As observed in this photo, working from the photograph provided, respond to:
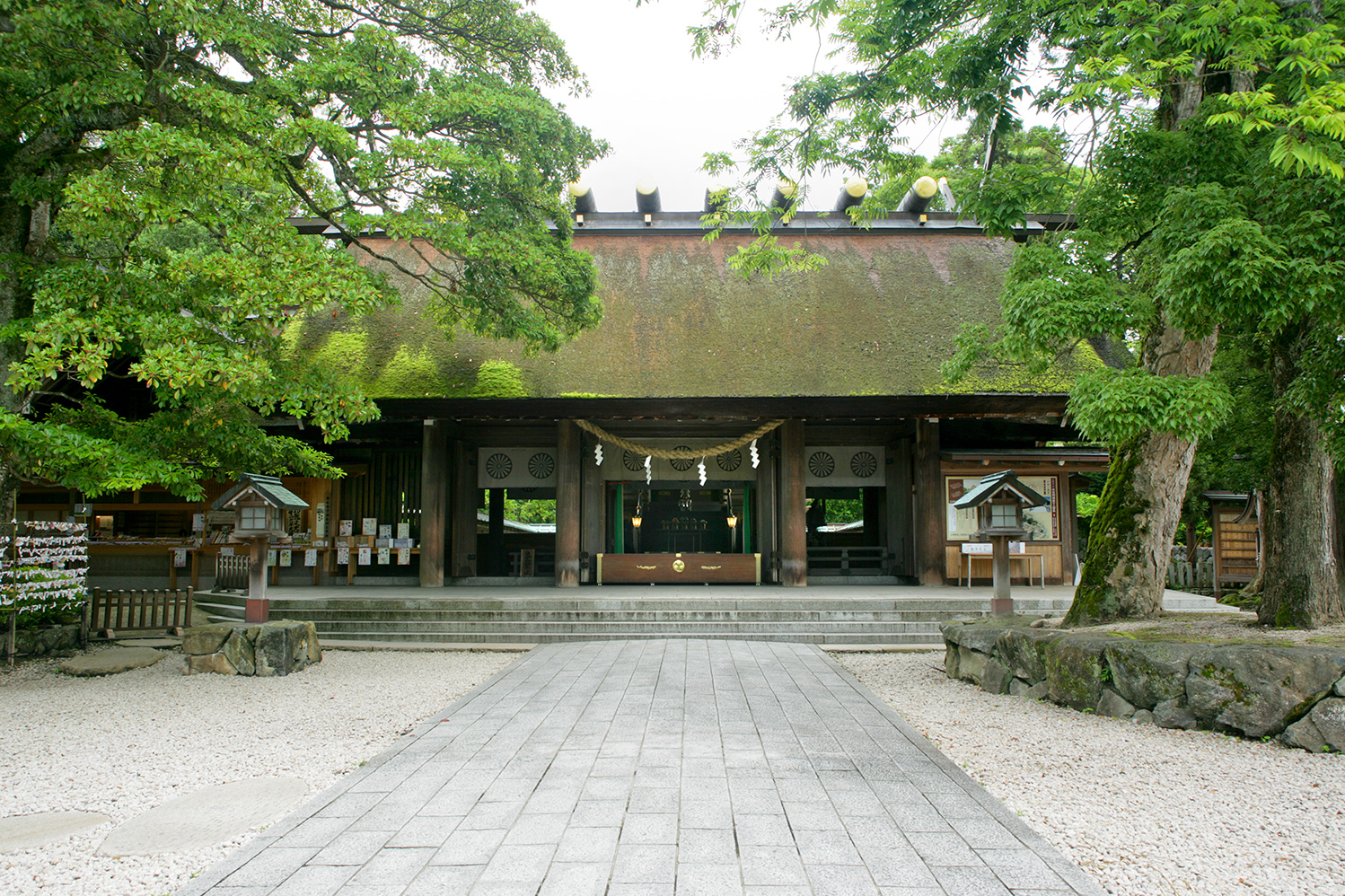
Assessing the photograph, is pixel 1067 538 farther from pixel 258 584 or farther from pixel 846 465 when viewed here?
pixel 258 584

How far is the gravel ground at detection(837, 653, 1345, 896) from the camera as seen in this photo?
2955 mm

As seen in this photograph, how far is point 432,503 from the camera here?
12055 mm

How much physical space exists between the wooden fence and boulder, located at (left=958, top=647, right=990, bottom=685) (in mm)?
8839

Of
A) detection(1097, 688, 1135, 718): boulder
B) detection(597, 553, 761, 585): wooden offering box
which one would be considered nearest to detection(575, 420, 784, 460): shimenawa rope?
detection(597, 553, 761, 585): wooden offering box

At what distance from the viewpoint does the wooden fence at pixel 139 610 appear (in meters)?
8.74

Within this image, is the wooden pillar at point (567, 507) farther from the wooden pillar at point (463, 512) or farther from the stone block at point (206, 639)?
the stone block at point (206, 639)

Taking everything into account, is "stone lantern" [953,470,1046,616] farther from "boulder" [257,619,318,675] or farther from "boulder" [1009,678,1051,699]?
"boulder" [257,619,318,675]

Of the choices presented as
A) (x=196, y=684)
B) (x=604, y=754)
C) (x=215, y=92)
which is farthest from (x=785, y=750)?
(x=215, y=92)

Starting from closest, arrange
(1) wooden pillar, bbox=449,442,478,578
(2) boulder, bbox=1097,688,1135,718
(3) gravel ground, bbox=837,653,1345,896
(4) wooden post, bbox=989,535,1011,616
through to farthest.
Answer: (3) gravel ground, bbox=837,653,1345,896 < (2) boulder, bbox=1097,688,1135,718 < (4) wooden post, bbox=989,535,1011,616 < (1) wooden pillar, bbox=449,442,478,578

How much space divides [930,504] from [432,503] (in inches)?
321

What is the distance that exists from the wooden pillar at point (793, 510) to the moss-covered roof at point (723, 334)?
1072 mm

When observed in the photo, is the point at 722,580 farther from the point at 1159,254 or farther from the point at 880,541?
the point at 1159,254

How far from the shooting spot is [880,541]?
46.5 feet

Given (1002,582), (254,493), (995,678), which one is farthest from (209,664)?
(1002,582)
